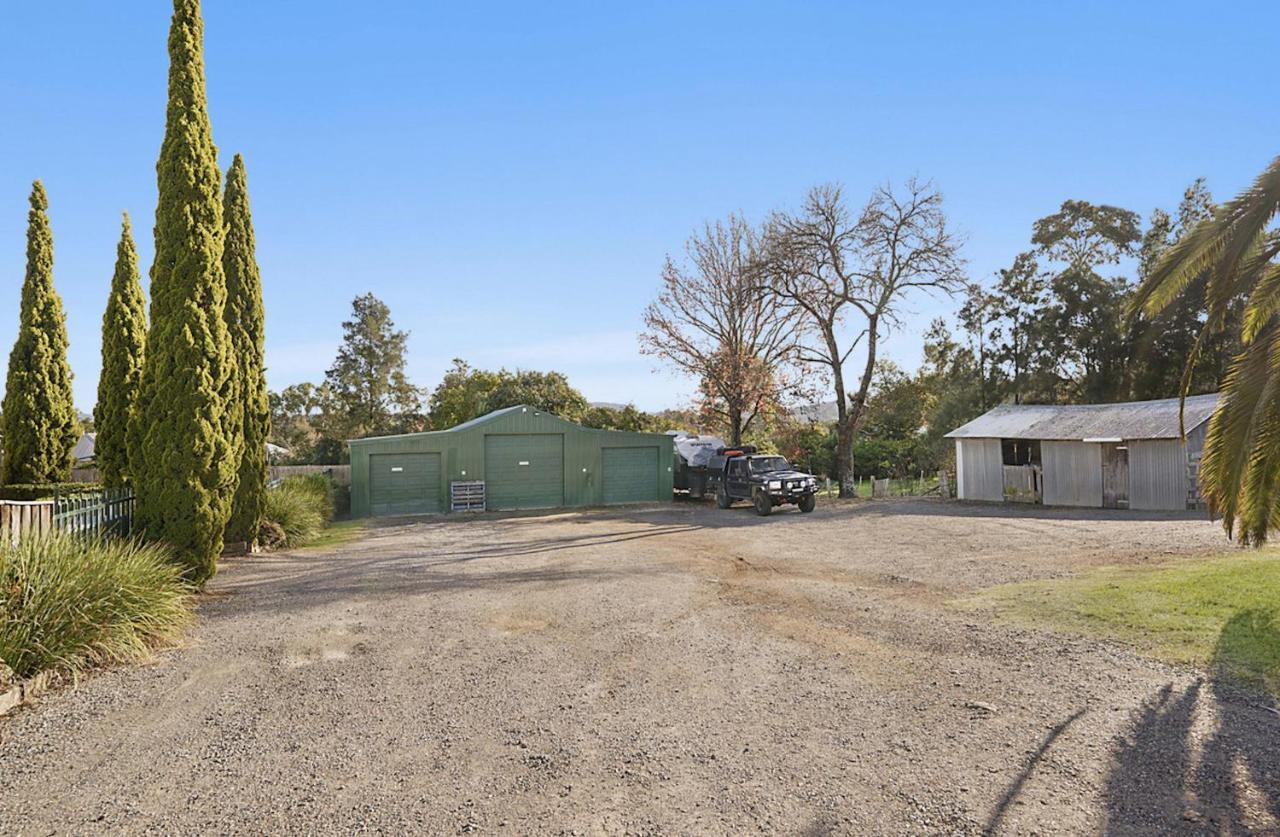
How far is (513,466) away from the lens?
23844 mm

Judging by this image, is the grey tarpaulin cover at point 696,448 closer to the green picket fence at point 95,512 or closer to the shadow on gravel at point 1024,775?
the green picket fence at point 95,512

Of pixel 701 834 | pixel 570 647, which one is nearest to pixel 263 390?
pixel 570 647

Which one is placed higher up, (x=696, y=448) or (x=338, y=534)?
(x=696, y=448)

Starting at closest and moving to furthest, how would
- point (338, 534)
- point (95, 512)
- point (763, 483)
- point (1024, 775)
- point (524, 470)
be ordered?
point (1024, 775), point (95, 512), point (338, 534), point (763, 483), point (524, 470)

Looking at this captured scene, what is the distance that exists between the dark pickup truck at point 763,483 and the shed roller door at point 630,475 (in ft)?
9.32

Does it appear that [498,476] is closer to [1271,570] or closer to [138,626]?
[138,626]

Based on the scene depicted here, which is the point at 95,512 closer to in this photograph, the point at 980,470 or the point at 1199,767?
the point at 1199,767

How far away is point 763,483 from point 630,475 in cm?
621

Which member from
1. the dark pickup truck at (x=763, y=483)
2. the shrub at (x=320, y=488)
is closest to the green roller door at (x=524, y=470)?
the shrub at (x=320, y=488)

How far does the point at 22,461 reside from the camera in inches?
635

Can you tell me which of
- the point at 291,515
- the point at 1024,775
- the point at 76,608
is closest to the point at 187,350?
the point at 76,608

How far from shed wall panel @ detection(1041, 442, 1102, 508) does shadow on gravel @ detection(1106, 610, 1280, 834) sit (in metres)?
19.0

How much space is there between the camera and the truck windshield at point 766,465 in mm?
21891

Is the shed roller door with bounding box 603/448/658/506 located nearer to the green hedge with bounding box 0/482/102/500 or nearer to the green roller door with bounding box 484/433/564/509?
the green roller door with bounding box 484/433/564/509
